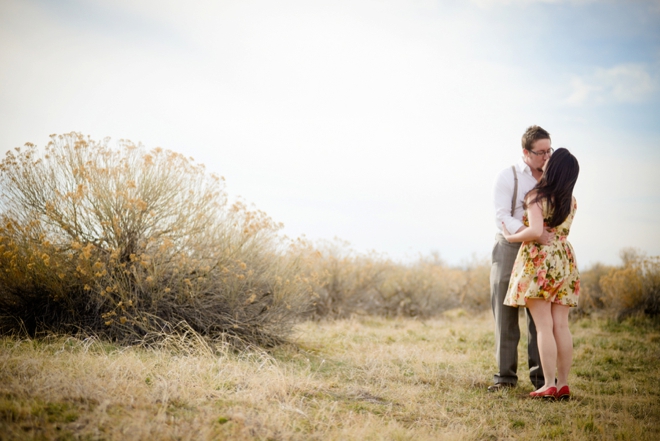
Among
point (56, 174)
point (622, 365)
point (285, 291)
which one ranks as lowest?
point (622, 365)

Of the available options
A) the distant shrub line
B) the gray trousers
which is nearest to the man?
the gray trousers

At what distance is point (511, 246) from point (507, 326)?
0.78 meters

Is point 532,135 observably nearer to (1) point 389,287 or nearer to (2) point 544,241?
(2) point 544,241

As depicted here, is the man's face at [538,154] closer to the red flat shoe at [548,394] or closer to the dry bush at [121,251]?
the red flat shoe at [548,394]

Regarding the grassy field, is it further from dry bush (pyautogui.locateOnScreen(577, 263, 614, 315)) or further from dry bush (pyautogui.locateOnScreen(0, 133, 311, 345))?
dry bush (pyautogui.locateOnScreen(577, 263, 614, 315))

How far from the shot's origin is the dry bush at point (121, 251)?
209 inches

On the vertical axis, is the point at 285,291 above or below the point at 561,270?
below

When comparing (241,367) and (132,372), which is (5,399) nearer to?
(132,372)

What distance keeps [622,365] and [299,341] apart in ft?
14.1

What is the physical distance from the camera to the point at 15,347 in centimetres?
432

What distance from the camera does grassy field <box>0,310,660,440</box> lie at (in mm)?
2838

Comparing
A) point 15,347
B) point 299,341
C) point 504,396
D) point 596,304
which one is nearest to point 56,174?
point 15,347

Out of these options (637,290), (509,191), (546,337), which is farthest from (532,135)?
(637,290)

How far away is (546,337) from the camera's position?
4.13 m
